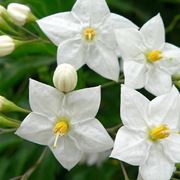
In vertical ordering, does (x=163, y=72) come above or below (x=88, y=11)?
below

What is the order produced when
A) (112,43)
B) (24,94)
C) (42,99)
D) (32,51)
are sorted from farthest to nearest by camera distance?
(24,94)
(32,51)
(112,43)
(42,99)

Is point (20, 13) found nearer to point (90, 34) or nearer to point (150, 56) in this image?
point (90, 34)

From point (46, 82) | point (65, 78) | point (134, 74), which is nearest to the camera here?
point (65, 78)

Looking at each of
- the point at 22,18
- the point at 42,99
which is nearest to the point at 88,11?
the point at 22,18

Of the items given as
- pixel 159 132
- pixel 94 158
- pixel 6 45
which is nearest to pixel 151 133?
pixel 159 132

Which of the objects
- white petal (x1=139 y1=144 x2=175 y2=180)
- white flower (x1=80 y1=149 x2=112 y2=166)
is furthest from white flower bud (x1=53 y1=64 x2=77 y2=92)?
white flower (x1=80 y1=149 x2=112 y2=166)

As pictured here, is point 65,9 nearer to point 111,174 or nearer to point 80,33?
Answer: point 80,33
